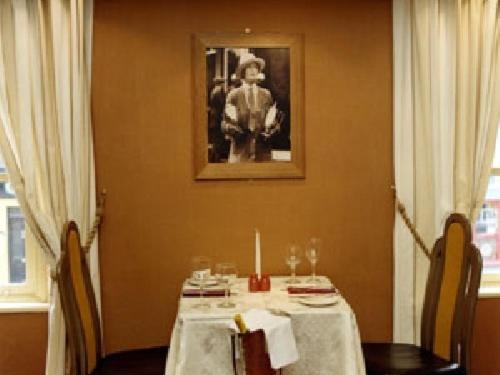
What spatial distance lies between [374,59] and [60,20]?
167 centimetres

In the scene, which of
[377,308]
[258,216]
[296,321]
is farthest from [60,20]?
[377,308]

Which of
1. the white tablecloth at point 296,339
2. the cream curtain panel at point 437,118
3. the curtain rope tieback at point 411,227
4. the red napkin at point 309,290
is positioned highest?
the cream curtain panel at point 437,118

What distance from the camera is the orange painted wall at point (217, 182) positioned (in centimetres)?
355

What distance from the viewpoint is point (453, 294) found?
3.03 metres

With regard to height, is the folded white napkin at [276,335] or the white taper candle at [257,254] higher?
the white taper candle at [257,254]

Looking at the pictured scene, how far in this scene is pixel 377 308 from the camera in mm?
3676

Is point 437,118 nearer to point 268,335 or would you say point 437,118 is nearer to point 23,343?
point 268,335

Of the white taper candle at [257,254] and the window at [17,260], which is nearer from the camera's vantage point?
the white taper candle at [257,254]

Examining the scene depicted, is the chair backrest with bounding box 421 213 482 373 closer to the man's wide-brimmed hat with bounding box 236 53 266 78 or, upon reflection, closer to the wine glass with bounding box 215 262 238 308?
the wine glass with bounding box 215 262 238 308

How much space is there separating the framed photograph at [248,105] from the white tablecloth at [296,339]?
3.18 feet

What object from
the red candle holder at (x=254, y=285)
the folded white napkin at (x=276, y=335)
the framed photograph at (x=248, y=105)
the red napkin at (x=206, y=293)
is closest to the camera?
the folded white napkin at (x=276, y=335)

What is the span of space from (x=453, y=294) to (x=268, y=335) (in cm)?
98

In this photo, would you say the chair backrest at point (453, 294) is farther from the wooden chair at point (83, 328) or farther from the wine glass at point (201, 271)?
the wooden chair at point (83, 328)

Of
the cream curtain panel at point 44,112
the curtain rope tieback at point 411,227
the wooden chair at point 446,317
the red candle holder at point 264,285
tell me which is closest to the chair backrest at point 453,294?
the wooden chair at point 446,317
